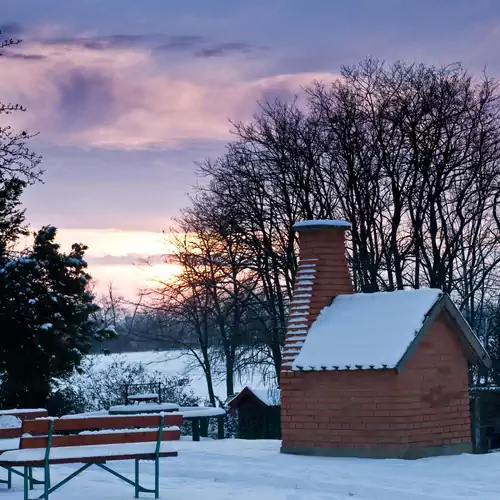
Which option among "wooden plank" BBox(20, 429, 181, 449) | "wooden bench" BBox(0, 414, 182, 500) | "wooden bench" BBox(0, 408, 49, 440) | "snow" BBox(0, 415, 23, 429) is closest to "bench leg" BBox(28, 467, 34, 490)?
"wooden bench" BBox(0, 414, 182, 500)

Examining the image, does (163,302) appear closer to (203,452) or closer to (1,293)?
(1,293)

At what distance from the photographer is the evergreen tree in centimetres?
3044

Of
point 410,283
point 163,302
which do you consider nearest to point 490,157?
point 410,283

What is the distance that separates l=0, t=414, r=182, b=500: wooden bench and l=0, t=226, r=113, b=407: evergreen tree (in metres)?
17.6

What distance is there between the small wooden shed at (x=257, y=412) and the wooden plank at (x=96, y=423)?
76.1 ft

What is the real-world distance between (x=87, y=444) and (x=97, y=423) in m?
0.28

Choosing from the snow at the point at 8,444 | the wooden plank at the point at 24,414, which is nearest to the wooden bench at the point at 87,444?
the snow at the point at 8,444

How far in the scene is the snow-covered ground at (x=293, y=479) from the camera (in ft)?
43.4

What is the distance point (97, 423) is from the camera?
1249 cm

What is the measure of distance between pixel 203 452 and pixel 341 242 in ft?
16.9

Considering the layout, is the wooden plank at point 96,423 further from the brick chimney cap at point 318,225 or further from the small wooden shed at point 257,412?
the small wooden shed at point 257,412

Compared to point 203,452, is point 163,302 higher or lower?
higher

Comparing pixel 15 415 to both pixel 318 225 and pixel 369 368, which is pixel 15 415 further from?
pixel 318 225

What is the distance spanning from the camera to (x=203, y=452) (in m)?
20.3
